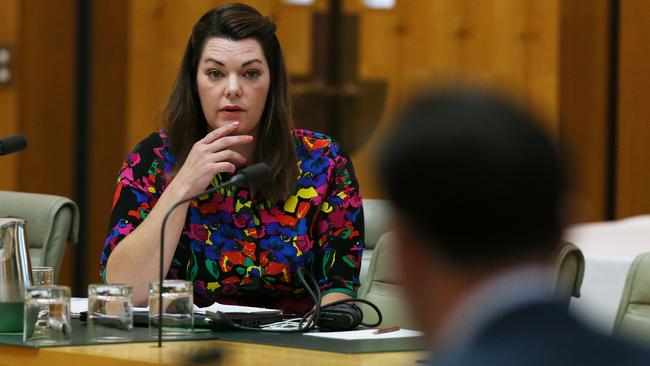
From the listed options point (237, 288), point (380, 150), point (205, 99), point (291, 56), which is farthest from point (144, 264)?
point (291, 56)

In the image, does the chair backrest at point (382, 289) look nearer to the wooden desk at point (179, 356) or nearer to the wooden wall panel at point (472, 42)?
the wooden desk at point (179, 356)

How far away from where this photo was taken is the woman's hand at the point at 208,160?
252 centimetres

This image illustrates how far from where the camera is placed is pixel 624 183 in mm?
5258

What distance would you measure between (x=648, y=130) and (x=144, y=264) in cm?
335

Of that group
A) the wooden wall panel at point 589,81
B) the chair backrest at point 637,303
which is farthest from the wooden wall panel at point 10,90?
the chair backrest at point 637,303

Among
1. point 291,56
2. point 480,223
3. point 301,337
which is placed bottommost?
point 301,337

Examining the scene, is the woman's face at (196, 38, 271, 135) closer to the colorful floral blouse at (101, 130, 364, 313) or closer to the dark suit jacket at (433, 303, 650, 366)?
the colorful floral blouse at (101, 130, 364, 313)

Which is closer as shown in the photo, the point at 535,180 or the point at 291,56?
the point at 535,180

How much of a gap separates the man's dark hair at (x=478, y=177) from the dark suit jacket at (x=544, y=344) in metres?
0.07

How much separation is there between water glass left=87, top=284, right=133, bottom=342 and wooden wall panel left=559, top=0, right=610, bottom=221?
352 centimetres

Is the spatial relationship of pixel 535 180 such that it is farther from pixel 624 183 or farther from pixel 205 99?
pixel 624 183

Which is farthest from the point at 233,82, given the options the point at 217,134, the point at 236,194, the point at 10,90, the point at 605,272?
the point at 10,90

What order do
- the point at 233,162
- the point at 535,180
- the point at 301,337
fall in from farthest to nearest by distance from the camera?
the point at 233,162, the point at 301,337, the point at 535,180

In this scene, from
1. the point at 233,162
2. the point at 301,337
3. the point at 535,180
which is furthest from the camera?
the point at 233,162
